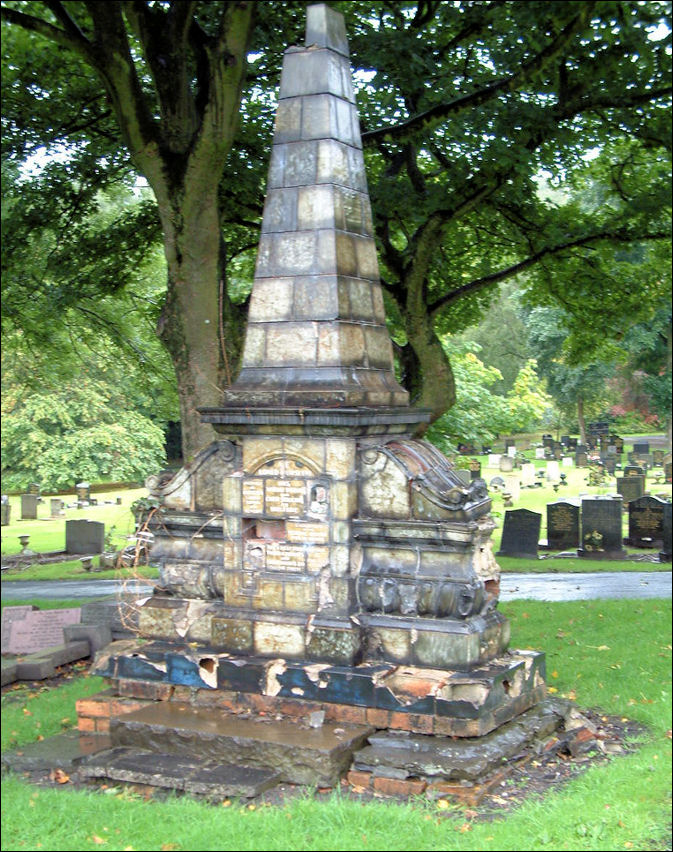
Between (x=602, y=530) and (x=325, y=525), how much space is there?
13.2 m

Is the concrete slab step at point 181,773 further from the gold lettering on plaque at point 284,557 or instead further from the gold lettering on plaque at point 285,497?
the gold lettering on plaque at point 285,497

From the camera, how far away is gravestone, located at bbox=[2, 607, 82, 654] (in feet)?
41.1

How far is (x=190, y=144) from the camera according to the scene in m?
11.0

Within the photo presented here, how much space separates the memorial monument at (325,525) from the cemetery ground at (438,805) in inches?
29.5

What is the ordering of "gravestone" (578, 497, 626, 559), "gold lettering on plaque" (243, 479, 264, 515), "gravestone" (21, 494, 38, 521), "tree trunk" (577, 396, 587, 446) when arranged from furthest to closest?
"tree trunk" (577, 396, 587, 446)
"gravestone" (21, 494, 38, 521)
"gravestone" (578, 497, 626, 559)
"gold lettering on plaque" (243, 479, 264, 515)

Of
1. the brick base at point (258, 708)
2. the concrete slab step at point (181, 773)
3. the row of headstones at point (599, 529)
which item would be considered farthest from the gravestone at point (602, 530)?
the concrete slab step at point (181, 773)

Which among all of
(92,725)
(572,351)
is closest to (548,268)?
(572,351)

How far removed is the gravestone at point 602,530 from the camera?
785 inches

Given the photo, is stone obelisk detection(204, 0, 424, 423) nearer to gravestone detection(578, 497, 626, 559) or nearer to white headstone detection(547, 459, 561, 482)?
gravestone detection(578, 497, 626, 559)

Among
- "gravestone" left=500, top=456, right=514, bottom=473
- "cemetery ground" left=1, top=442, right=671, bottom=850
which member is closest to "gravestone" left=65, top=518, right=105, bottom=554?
"cemetery ground" left=1, top=442, right=671, bottom=850

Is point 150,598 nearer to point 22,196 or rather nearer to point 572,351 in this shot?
point 22,196

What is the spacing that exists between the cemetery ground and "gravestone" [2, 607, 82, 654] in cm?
215

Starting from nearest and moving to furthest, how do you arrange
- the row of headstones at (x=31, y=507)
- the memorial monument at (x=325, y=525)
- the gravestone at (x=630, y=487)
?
the memorial monument at (x=325, y=525), the gravestone at (x=630, y=487), the row of headstones at (x=31, y=507)

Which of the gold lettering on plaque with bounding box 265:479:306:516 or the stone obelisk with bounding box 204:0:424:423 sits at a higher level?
the stone obelisk with bounding box 204:0:424:423
